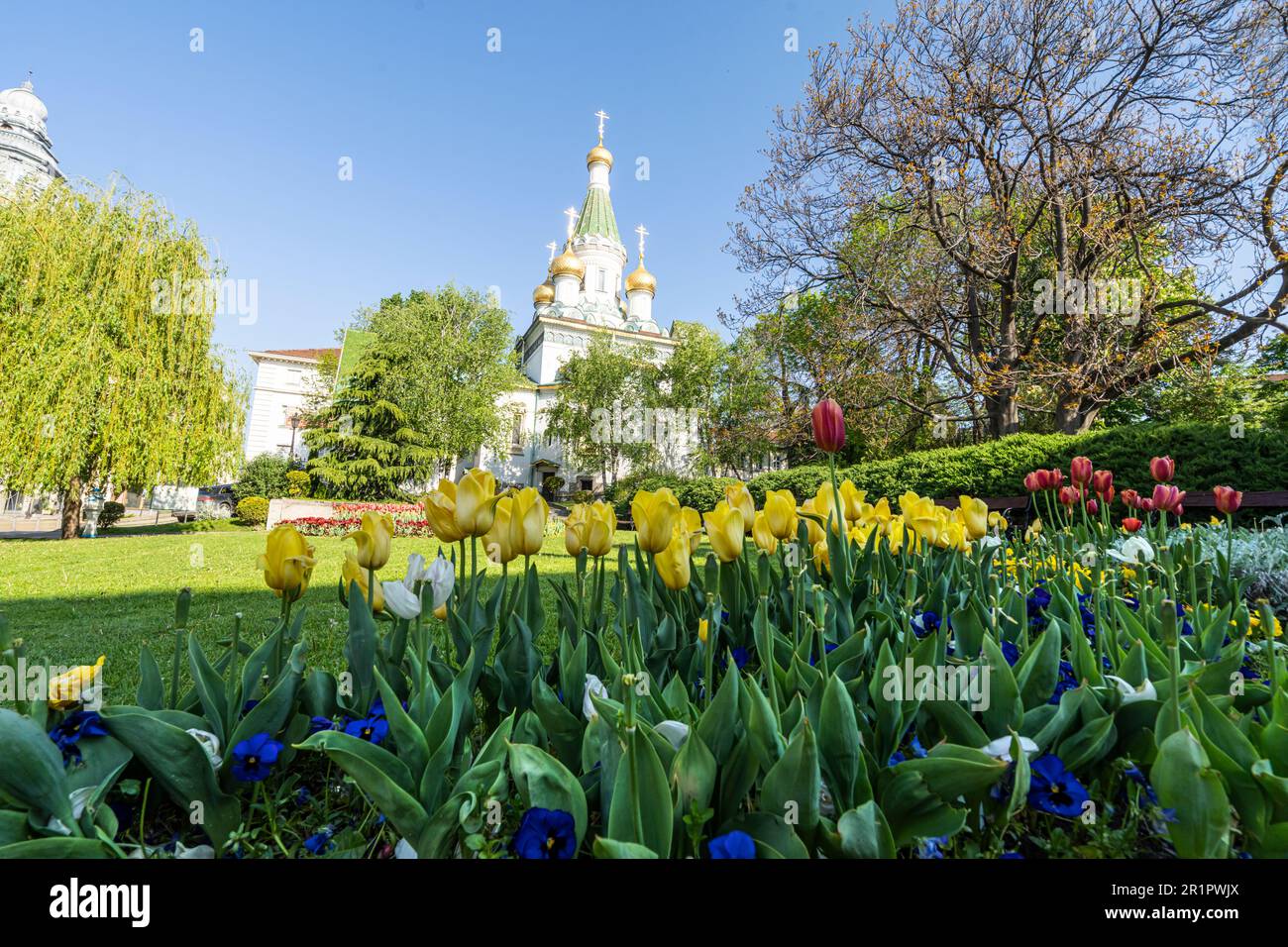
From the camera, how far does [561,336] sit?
38.9 meters

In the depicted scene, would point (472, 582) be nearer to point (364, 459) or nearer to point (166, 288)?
point (166, 288)

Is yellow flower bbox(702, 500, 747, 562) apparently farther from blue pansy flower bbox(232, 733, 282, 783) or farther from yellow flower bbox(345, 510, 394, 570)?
blue pansy flower bbox(232, 733, 282, 783)

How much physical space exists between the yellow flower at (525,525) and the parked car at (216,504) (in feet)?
99.0

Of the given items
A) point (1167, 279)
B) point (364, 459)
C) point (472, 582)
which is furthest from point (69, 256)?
point (1167, 279)

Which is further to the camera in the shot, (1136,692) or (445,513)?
(445,513)

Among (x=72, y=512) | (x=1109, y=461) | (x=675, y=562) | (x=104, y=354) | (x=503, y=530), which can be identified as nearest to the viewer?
(x=503, y=530)

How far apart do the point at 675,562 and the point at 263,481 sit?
103ft

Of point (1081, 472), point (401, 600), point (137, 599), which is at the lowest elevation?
point (137, 599)

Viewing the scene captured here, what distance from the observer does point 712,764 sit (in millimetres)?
911

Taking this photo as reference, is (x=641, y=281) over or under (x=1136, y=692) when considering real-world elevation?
over

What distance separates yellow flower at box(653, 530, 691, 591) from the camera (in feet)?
5.34

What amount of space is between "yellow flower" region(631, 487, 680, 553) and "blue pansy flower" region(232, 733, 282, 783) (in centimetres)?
91

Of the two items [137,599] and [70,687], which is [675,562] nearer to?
[70,687]

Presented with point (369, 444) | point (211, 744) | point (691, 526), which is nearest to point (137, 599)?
point (211, 744)
